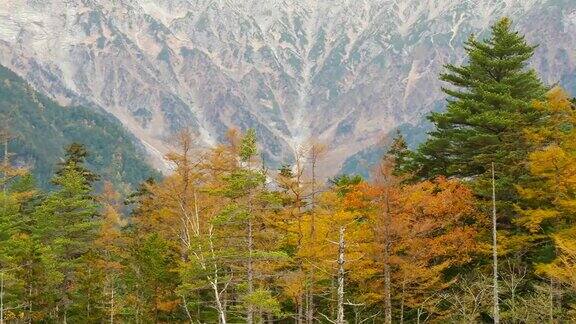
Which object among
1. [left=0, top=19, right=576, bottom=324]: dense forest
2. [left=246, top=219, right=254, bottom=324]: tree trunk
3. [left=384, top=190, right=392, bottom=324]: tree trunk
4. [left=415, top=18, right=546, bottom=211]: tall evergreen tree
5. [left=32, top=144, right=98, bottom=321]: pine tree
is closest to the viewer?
[left=246, top=219, right=254, bottom=324]: tree trunk

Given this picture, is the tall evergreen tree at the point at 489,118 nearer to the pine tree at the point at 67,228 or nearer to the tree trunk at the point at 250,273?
the tree trunk at the point at 250,273

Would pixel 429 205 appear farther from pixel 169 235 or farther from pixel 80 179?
pixel 80 179

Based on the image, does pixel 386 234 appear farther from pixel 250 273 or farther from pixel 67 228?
pixel 67 228

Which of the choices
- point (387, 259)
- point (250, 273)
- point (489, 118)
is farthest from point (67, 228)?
point (489, 118)

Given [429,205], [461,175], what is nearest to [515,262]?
[429,205]

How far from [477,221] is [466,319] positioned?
6278 millimetres

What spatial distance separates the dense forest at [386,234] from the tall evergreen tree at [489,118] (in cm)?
12

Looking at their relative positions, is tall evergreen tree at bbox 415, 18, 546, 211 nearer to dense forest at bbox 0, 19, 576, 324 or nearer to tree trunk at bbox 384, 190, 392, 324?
dense forest at bbox 0, 19, 576, 324

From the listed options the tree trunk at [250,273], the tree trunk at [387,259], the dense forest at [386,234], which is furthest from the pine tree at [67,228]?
the tree trunk at [387,259]

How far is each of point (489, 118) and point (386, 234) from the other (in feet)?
32.0

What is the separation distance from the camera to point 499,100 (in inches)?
1556

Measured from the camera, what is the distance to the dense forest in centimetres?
3086

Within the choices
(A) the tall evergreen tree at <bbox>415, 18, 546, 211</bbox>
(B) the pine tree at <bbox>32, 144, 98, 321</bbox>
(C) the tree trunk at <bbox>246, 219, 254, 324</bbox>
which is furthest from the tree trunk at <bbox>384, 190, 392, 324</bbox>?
(B) the pine tree at <bbox>32, 144, 98, 321</bbox>

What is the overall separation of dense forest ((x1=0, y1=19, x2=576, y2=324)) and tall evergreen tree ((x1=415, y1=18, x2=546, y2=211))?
115 mm
